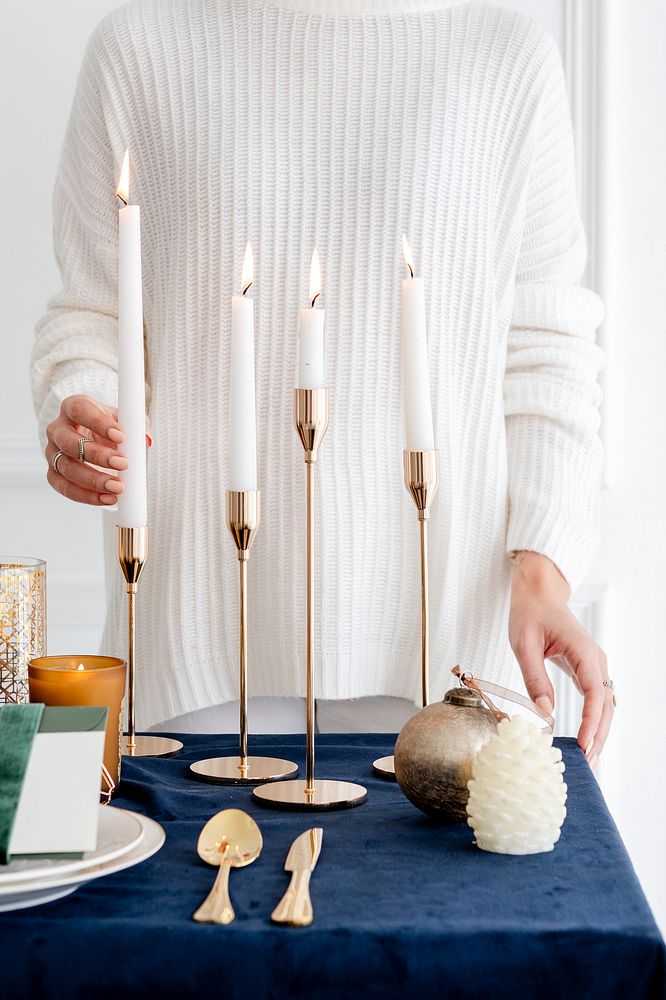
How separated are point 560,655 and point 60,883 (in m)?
0.58

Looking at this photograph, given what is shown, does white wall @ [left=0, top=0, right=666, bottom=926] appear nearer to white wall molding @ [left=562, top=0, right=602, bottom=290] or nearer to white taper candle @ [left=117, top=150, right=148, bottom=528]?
white wall molding @ [left=562, top=0, right=602, bottom=290]

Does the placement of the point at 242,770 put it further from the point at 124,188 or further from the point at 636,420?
the point at 636,420

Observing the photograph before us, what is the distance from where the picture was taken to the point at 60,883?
0.52 meters

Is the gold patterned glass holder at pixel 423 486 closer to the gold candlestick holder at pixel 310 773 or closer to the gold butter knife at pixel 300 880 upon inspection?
the gold candlestick holder at pixel 310 773

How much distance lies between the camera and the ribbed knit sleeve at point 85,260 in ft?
3.87

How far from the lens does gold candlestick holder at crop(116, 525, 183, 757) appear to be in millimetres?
818

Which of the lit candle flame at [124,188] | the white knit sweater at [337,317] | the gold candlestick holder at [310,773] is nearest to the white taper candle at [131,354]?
→ the lit candle flame at [124,188]

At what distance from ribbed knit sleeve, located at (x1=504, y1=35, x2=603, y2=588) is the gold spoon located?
1.83ft

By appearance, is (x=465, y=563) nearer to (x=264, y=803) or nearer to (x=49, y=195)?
(x=264, y=803)

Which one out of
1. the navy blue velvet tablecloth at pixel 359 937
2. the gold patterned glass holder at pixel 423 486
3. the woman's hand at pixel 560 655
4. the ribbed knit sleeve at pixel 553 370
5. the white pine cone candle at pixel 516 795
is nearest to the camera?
the navy blue velvet tablecloth at pixel 359 937

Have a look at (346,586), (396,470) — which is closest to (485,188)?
(396,470)

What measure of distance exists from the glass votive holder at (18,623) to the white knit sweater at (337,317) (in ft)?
1.29

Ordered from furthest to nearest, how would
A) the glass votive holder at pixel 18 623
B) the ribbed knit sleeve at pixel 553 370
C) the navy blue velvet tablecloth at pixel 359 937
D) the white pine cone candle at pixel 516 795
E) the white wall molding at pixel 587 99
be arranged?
the white wall molding at pixel 587 99, the ribbed knit sleeve at pixel 553 370, the glass votive holder at pixel 18 623, the white pine cone candle at pixel 516 795, the navy blue velvet tablecloth at pixel 359 937

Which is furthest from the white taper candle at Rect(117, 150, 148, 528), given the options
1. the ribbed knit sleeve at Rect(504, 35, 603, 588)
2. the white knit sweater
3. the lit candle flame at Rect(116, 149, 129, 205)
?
the ribbed knit sleeve at Rect(504, 35, 603, 588)
